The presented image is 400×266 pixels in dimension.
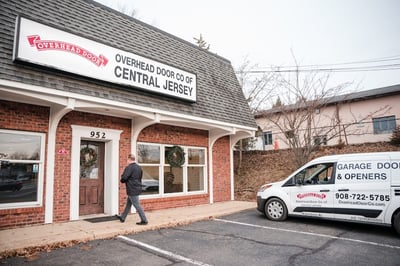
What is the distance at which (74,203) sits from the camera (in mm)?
7492

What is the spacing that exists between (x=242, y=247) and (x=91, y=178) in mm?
5117

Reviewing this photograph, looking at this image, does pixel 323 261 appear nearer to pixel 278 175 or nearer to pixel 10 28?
pixel 10 28

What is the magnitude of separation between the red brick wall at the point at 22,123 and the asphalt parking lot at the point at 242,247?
2.13 m

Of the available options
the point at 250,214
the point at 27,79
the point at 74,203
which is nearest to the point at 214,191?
the point at 250,214

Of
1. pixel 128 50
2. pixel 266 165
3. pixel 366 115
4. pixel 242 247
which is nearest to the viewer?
pixel 242 247

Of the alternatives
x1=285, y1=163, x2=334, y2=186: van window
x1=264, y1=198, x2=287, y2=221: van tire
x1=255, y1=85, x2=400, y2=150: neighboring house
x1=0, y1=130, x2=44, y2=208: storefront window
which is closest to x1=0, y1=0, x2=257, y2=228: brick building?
x1=0, y1=130, x2=44, y2=208: storefront window

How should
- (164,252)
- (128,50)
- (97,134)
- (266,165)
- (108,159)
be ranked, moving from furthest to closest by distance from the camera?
(266,165) → (108,159) → (128,50) → (97,134) → (164,252)

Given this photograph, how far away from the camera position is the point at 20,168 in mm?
6789

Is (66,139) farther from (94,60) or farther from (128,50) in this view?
(128,50)

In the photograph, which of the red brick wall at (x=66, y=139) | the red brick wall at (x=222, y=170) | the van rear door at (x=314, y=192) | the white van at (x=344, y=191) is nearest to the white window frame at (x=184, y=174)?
the red brick wall at (x=66, y=139)

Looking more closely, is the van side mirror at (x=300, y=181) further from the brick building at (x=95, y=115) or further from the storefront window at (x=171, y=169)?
the storefront window at (x=171, y=169)

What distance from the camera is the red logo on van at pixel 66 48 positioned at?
251 inches

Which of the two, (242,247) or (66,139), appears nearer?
(242,247)

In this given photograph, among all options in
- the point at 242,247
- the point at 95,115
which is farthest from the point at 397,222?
the point at 95,115
